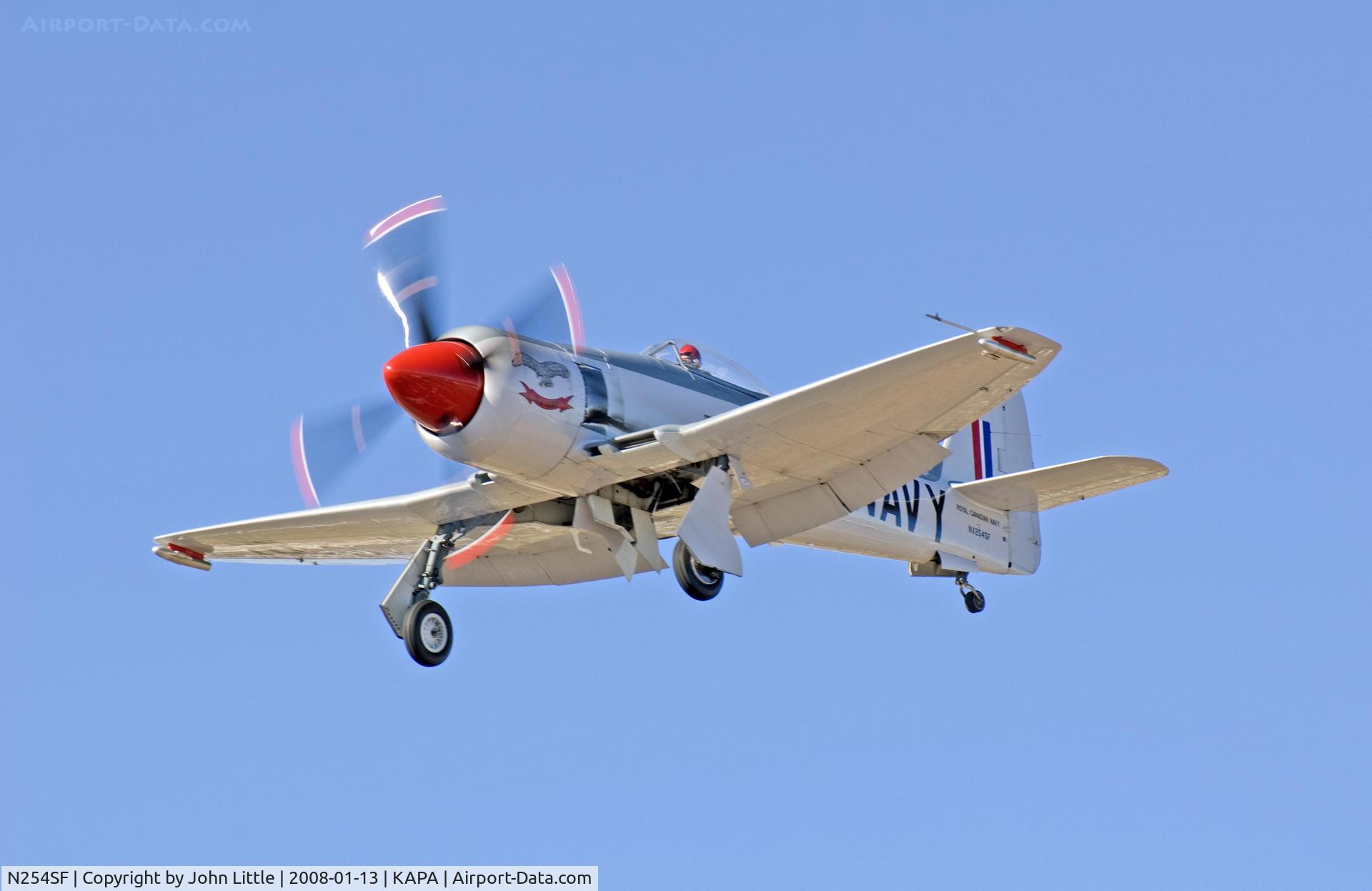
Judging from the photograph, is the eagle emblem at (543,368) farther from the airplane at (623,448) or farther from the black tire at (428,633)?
the black tire at (428,633)

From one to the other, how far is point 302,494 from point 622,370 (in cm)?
328

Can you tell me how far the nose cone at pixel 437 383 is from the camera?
14680 millimetres

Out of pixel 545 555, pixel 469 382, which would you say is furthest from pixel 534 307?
pixel 545 555

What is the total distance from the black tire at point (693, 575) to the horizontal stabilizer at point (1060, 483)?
13.4 ft

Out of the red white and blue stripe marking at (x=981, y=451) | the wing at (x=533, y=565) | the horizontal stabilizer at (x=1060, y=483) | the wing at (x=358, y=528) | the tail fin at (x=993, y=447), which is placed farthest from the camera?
the red white and blue stripe marking at (x=981, y=451)

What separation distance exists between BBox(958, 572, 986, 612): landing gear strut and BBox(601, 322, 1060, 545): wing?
11.3ft

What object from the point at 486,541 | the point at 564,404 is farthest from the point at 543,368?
the point at 486,541

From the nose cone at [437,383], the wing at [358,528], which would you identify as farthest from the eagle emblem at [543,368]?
the wing at [358,528]

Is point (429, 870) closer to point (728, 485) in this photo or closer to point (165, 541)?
point (728, 485)

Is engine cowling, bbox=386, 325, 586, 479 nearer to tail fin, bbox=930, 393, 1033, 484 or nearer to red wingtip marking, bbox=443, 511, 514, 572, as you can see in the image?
red wingtip marking, bbox=443, 511, 514, 572

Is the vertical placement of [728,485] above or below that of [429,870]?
above

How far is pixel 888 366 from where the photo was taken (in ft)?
48.4

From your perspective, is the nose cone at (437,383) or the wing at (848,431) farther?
the nose cone at (437,383)

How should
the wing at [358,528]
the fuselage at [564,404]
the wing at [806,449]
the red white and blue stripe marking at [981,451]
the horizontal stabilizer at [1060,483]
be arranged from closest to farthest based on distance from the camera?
the wing at [806,449]
the fuselage at [564,404]
the wing at [358,528]
the horizontal stabilizer at [1060,483]
the red white and blue stripe marking at [981,451]
